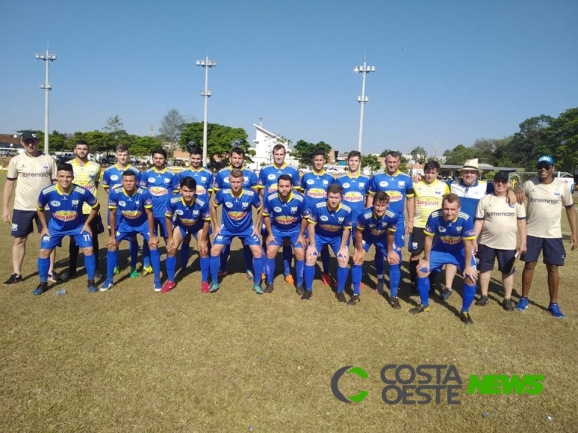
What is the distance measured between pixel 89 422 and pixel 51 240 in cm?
362

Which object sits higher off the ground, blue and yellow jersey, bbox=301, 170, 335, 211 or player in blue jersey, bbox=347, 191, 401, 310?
blue and yellow jersey, bbox=301, 170, 335, 211

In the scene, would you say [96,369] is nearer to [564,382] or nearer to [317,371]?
[317,371]

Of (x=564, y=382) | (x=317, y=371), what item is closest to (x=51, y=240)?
(x=317, y=371)

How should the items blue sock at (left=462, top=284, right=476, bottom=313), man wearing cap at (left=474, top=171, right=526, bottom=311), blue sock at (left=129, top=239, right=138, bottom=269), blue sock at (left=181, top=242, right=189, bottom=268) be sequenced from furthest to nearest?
blue sock at (left=129, top=239, right=138, bottom=269) < blue sock at (left=181, top=242, right=189, bottom=268) < man wearing cap at (left=474, top=171, right=526, bottom=311) < blue sock at (left=462, top=284, right=476, bottom=313)

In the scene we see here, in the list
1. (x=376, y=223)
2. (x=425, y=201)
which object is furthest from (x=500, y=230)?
(x=376, y=223)

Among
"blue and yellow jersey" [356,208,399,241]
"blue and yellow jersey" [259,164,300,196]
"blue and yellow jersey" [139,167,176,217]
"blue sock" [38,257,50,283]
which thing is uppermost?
"blue and yellow jersey" [259,164,300,196]

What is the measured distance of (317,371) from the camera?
11.6ft

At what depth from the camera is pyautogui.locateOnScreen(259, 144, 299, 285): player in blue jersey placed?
21.0 feet

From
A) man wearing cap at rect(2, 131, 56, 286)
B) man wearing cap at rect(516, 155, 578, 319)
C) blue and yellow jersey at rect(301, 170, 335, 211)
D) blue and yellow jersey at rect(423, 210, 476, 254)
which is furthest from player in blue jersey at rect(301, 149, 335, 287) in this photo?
man wearing cap at rect(2, 131, 56, 286)

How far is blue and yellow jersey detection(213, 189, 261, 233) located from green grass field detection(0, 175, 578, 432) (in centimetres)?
107

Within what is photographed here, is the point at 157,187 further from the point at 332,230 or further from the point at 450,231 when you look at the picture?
the point at 450,231

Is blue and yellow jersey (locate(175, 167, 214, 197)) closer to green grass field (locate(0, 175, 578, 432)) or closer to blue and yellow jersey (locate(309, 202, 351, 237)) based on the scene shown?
green grass field (locate(0, 175, 578, 432))

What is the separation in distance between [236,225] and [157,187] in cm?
188

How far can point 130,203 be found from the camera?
5859 mm
